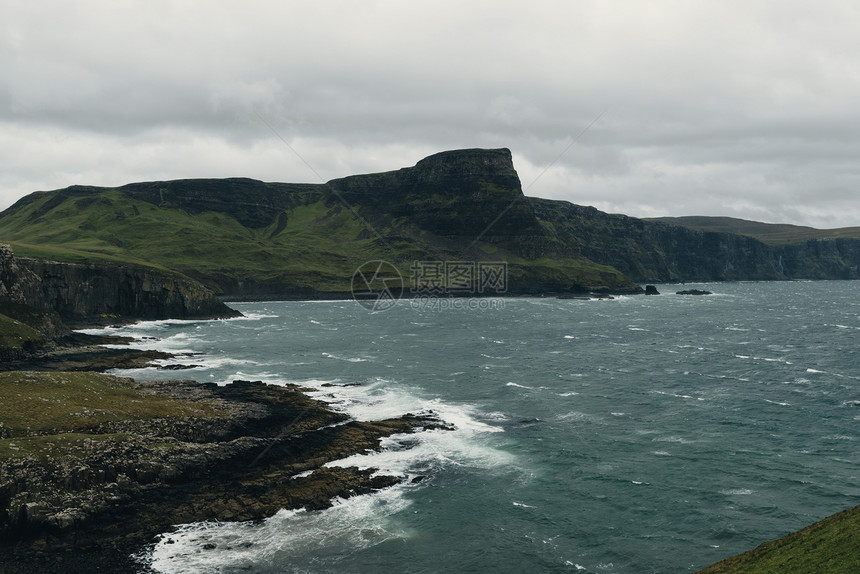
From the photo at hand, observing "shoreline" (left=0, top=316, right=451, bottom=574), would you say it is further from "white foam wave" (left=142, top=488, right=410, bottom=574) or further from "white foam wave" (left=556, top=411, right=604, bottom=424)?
"white foam wave" (left=556, top=411, right=604, bottom=424)

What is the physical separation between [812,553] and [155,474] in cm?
4106

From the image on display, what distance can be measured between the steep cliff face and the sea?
32917 millimetres

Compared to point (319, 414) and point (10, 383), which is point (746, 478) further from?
point (10, 383)

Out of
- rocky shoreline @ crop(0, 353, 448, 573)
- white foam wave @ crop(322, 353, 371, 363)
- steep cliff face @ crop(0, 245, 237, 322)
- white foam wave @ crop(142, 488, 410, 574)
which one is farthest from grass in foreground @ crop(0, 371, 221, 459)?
steep cliff face @ crop(0, 245, 237, 322)

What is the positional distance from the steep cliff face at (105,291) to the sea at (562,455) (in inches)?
1296

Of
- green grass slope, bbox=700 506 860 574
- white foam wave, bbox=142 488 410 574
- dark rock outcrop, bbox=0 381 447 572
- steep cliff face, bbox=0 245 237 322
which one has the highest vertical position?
steep cliff face, bbox=0 245 237 322

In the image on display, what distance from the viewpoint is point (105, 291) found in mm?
148875

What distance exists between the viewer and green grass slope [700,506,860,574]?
907 inches

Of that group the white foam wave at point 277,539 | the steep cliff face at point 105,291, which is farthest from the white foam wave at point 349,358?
the steep cliff face at point 105,291

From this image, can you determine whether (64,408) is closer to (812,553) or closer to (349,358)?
(349,358)

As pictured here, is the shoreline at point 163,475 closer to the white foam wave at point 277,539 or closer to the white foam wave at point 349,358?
the white foam wave at point 277,539

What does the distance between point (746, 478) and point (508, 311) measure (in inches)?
5829

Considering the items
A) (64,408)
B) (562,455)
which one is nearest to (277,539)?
(562,455)

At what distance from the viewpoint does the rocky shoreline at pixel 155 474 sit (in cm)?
3428
